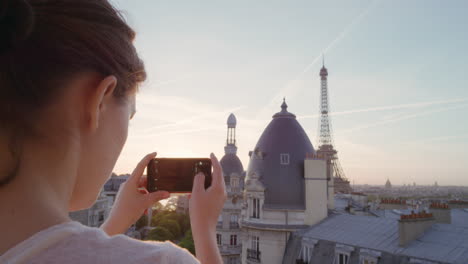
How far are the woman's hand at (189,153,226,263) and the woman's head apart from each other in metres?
0.62

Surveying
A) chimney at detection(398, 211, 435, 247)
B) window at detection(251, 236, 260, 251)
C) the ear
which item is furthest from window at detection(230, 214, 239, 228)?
the ear

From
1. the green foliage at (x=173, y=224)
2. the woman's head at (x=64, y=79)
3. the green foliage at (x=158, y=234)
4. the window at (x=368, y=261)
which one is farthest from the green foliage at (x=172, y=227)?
the woman's head at (x=64, y=79)

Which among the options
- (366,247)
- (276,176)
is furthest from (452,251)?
(276,176)

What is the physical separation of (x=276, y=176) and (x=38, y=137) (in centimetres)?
2416

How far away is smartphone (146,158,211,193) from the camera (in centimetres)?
295

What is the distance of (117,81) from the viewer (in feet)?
5.63

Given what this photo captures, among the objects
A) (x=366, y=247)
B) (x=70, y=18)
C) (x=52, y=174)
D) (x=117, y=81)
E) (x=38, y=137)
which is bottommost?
(x=366, y=247)

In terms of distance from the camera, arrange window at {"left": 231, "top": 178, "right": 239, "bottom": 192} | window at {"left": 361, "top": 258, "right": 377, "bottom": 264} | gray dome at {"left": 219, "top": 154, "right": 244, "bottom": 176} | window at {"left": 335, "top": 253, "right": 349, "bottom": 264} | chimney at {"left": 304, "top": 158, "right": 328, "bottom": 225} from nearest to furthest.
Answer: window at {"left": 361, "top": 258, "right": 377, "bottom": 264} < window at {"left": 335, "top": 253, "right": 349, "bottom": 264} < chimney at {"left": 304, "top": 158, "right": 328, "bottom": 225} < window at {"left": 231, "top": 178, "right": 239, "bottom": 192} < gray dome at {"left": 219, "top": 154, "right": 244, "bottom": 176}

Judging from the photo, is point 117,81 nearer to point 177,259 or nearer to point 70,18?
point 70,18

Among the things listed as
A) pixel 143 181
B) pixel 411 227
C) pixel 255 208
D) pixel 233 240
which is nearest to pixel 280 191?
pixel 255 208

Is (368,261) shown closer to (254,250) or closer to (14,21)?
(254,250)

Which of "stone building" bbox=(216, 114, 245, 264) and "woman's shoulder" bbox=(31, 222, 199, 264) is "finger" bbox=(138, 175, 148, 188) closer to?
"woman's shoulder" bbox=(31, 222, 199, 264)

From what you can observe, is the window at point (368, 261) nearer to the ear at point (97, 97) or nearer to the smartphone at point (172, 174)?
the smartphone at point (172, 174)

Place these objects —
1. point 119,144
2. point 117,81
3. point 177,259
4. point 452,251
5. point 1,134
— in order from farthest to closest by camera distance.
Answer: point 452,251, point 119,144, point 117,81, point 1,134, point 177,259
